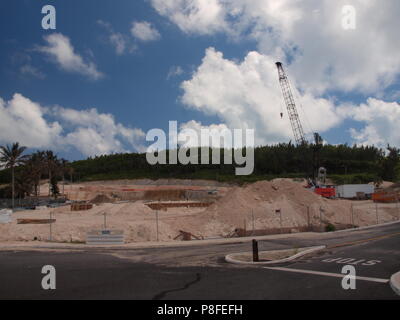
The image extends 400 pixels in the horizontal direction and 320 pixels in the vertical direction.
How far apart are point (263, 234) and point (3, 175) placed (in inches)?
5497

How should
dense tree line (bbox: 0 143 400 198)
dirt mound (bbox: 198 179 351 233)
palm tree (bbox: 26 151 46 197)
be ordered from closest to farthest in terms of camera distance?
dirt mound (bbox: 198 179 351 233) → palm tree (bbox: 26 151 46 197) → dense tree line (bbox: 0 143 400 198)

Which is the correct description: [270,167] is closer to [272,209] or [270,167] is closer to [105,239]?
[272,209]

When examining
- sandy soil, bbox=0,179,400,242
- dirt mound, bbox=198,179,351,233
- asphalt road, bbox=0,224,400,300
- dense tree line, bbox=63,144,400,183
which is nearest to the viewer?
asphalt road, bbox=0,224,400,300

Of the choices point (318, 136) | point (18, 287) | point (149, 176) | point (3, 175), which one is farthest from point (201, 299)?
point (3, 175)

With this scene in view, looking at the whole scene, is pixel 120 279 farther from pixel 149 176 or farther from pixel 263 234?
pixel 149 176

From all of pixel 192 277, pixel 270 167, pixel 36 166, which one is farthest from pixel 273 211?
pixel 270 167

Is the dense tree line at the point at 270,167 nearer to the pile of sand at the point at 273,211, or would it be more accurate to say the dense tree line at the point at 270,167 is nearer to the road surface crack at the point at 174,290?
the pile of sand at the point at 273,211

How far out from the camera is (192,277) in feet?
41.7

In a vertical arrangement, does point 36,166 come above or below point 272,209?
above

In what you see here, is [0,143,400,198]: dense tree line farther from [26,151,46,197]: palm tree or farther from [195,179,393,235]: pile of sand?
[195,179,393,235]: pile of sand

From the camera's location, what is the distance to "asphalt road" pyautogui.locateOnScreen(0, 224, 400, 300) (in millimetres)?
10188
